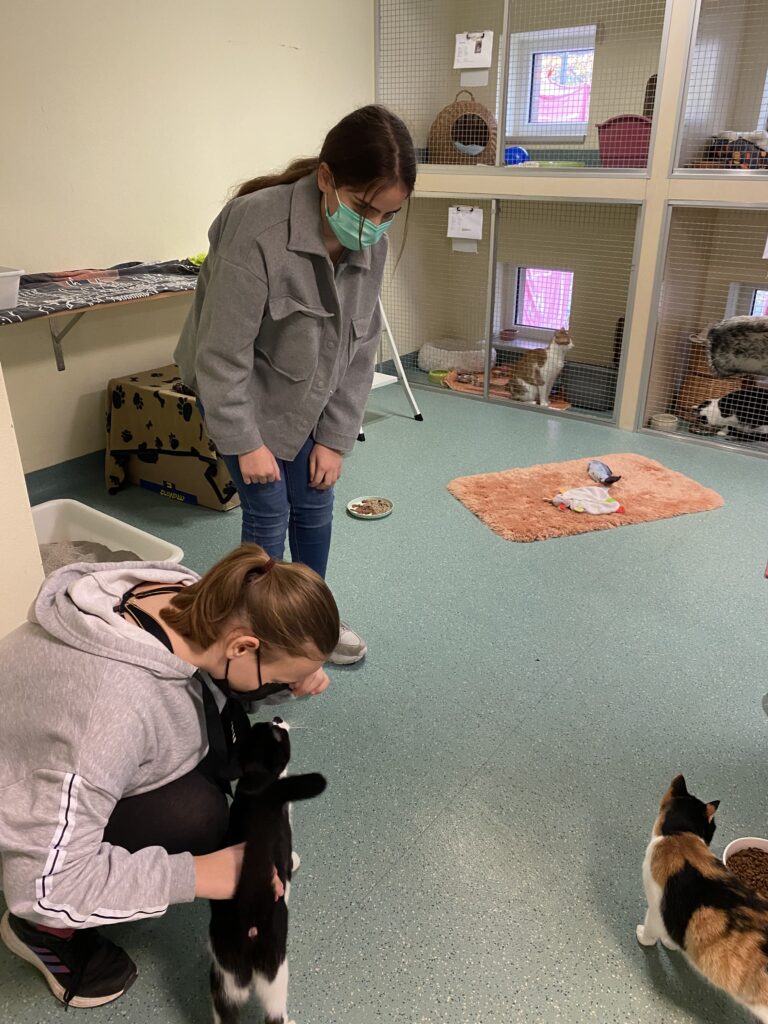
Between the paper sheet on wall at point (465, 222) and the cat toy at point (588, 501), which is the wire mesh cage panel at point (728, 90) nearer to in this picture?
the paper sheet on wall at point (465, 222)

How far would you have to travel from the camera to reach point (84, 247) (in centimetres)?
262

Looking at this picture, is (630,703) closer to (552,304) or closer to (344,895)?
(344,895)

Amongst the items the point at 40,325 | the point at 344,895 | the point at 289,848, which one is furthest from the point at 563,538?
the point at 40,325

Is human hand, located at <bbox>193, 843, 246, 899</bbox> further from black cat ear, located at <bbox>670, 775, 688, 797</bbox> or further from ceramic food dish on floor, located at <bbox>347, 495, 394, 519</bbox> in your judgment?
ceramic food dish on floor, located at <bbox>347, 495, 394, 519</bbox>

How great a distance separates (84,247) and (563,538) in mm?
1967

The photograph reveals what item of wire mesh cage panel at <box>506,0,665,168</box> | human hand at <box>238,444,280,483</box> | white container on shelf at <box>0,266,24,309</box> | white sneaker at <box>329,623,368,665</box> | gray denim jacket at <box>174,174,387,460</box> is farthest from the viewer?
wire mesh cage panel at <box>506,0,665,168</box>

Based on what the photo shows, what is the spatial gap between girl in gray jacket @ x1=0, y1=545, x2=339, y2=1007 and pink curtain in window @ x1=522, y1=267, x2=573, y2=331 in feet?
11.3

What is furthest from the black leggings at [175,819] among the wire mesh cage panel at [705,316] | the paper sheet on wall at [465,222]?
the paper sheet on wall at [465,222]

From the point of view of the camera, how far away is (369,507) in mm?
2650

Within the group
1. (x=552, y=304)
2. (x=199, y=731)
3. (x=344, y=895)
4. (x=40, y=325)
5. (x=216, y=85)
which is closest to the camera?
(x=199, y=731)

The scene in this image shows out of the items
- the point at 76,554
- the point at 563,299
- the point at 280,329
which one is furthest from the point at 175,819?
the point at 563,299

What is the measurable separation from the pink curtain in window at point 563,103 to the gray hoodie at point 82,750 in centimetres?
373

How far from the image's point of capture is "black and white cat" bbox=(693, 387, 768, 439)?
3184 millimetres

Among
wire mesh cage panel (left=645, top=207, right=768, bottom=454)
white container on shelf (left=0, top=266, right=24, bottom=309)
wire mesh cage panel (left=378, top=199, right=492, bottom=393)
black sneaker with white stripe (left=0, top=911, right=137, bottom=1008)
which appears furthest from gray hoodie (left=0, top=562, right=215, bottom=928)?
wire mesh cage panel (left=378, top=199, right=492, bottom=393)
